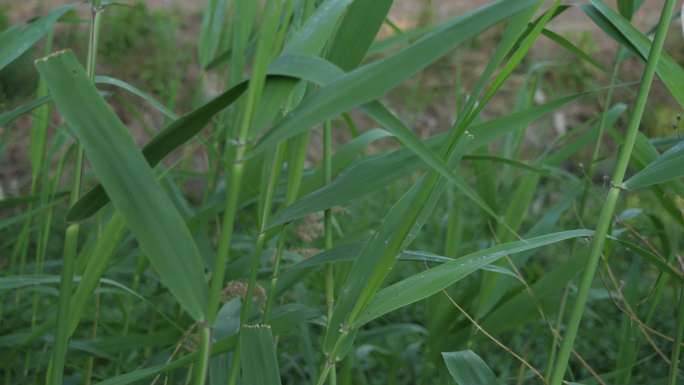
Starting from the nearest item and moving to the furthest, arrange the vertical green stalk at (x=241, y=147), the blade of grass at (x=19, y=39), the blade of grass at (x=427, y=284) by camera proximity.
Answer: the vertical green stalk at (x=241, y=147), the blade of grass at (x=427, y=284), the blade of grass at (x=19, y=39)

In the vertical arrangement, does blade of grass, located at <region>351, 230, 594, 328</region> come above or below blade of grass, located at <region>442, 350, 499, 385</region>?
above

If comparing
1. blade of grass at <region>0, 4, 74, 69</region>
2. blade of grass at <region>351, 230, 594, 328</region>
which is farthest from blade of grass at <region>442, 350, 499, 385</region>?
blade of grass at <region>0, 4, 74, 69</region>

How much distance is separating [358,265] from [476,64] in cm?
263

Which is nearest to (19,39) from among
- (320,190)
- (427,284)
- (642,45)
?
(320,190)

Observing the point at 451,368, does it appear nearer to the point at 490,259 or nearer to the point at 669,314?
the point at 490,259

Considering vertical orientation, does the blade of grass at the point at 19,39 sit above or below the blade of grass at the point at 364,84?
above

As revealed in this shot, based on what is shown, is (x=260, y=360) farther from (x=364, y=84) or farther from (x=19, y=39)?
(x=19, y=39)

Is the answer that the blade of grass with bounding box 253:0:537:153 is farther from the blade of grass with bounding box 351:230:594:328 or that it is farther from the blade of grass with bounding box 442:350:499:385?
the blade of grass with bounding box 442:350:499:385

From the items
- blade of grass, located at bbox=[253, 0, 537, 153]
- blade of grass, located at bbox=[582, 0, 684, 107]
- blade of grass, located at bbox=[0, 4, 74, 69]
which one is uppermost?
blade of grass, located at bbox=[0, 4, 74, 69]

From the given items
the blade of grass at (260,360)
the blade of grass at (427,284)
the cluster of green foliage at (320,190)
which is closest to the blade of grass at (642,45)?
the cluster of green foliage at (320,190)

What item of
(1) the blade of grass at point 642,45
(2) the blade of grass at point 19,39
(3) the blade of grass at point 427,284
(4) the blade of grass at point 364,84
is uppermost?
(2) the blade of grass at point 19,39

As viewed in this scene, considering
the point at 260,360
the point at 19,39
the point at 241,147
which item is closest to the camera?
the point at 241,147

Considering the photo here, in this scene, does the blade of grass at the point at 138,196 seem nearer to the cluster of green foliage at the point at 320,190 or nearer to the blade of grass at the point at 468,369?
the cluster of green foliage at the point at 320,190

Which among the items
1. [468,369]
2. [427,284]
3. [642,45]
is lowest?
[468,369]
